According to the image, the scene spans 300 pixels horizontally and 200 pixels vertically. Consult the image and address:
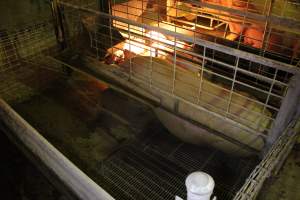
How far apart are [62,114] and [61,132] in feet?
1.14

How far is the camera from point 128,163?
9.54 feet

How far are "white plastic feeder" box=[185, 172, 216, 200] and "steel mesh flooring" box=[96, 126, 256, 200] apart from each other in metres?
1.27

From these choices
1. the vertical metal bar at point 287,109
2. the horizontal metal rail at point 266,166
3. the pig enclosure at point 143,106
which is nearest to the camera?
the horizontal metal rail at point 266,166

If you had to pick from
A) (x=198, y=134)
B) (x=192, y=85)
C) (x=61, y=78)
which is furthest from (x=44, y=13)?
(x=198, y=134)

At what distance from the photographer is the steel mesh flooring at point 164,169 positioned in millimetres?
2627

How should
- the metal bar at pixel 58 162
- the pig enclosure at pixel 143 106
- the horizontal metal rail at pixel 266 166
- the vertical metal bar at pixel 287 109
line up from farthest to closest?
the pig enclosure at pixel 143 106
the vertical metal bar at pixel 287 109
the metal bar at pixel 58 162
the horizontal metal rail at pixel 266 166

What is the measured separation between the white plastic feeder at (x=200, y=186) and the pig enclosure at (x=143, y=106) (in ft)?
2.91

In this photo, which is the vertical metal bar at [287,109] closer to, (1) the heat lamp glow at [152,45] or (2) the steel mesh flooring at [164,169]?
(2) the steel mesh flooring at [164,169]

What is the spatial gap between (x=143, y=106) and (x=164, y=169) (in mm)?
1093

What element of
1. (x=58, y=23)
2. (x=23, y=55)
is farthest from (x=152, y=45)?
(x=23, y=55)

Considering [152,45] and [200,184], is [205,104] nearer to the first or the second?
[200,184]

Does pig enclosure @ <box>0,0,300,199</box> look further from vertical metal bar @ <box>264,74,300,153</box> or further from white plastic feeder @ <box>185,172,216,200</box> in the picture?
white plastic feeder @ <box>185,172,216,200</box>

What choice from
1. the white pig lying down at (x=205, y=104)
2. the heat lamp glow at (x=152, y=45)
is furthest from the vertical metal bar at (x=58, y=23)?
the white pig lying down at (x=205, y=104)

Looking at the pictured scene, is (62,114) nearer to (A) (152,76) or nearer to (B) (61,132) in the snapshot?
(B) (61,132)
